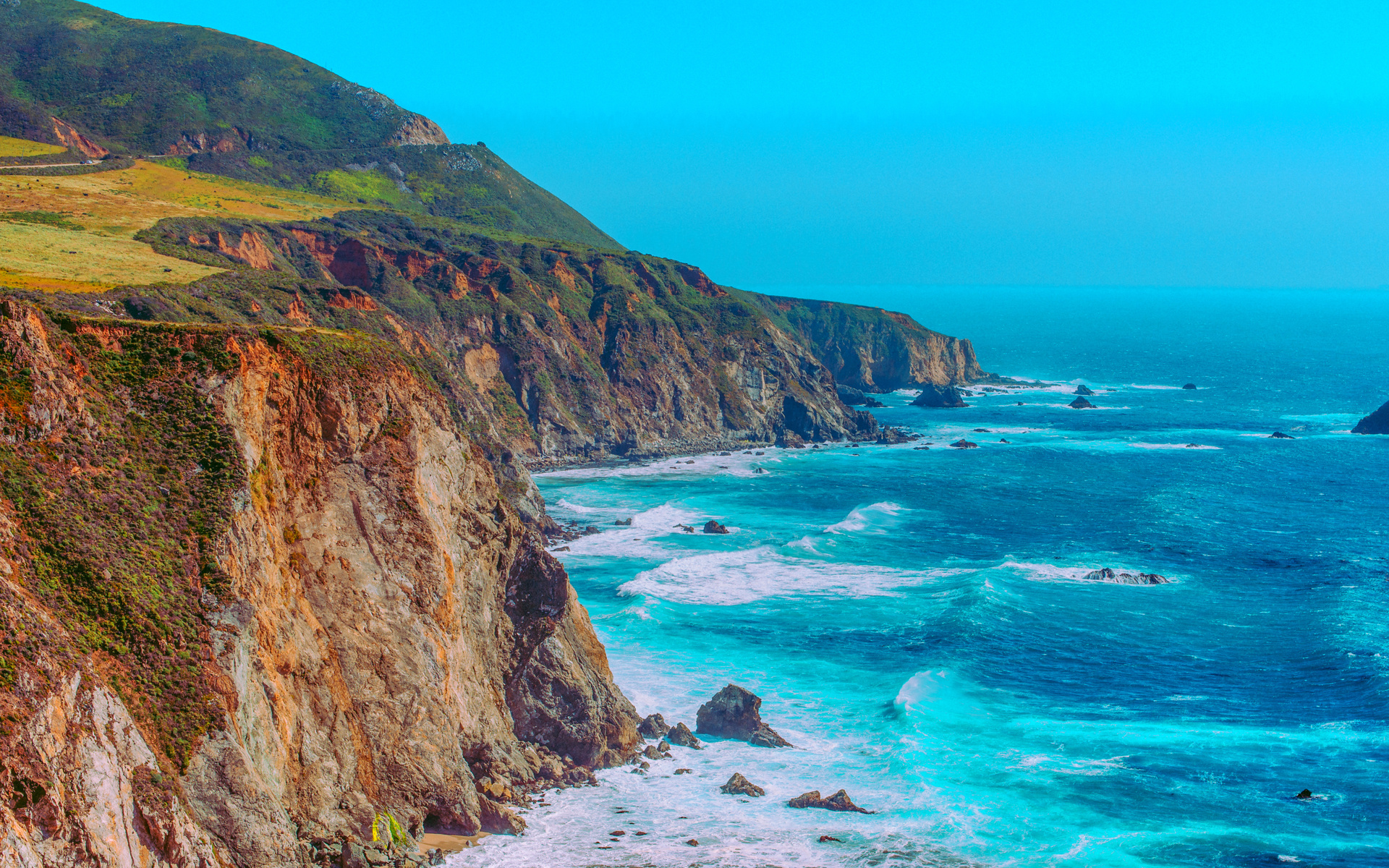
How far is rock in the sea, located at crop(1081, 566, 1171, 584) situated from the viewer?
6431 cm

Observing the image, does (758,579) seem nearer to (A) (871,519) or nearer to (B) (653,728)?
(A) (871,519)

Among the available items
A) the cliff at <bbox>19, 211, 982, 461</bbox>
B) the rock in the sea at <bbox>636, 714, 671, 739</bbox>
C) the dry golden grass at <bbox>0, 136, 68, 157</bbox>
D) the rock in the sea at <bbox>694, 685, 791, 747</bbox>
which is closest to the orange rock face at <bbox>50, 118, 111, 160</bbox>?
the dry golden grass at <bbox>0, 136, 68, 157</bbox>

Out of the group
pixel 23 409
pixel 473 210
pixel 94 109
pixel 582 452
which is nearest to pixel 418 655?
pixel 23 409

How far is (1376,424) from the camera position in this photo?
12519 cm

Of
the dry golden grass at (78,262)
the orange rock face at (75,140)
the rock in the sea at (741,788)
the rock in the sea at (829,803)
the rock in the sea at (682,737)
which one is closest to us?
the rock in the sea at (829,803)

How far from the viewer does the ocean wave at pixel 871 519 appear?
79.2 metres

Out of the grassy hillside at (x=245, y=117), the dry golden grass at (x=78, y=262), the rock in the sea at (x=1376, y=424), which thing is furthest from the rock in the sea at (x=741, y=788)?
the grassy hillside at (x=245, y=117)

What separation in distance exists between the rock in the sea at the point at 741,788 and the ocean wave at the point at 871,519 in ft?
135

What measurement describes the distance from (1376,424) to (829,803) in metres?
117

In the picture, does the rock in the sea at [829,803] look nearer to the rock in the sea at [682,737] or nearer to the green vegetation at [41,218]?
the rock in the sea at [682,737]

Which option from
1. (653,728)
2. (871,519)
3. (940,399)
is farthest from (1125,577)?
(940,399)

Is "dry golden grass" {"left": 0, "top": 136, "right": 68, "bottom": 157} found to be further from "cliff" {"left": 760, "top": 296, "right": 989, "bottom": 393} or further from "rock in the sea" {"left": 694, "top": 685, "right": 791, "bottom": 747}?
"cliff" {"left": 760, "top": 296, "right": 989, "bottom": 393}

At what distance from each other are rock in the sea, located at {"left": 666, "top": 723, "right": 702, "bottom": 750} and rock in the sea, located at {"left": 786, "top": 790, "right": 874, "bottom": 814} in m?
5.93

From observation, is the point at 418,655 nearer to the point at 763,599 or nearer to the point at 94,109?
the point at 763,599
